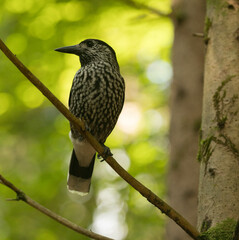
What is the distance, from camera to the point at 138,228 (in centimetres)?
859

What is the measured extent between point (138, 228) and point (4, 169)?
9.06 feet

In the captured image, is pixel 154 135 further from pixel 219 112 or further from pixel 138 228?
pixel 219 112

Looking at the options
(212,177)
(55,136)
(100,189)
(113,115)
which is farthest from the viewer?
(100,189)

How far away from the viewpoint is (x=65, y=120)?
23.1 feet

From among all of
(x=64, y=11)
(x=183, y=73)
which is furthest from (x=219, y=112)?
(x=64, y=11)

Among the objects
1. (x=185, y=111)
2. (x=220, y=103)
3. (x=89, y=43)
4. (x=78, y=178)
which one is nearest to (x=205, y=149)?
(x=220, y=103)

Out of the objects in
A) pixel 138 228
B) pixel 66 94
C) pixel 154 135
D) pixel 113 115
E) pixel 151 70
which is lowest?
pixel 113 115

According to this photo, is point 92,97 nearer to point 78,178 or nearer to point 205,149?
point 78,178

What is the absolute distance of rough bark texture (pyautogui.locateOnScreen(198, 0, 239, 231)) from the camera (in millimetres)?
2619

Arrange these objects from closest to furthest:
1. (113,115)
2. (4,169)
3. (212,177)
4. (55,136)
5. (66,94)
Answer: (212,177) → (113,115) → (66,94) → (55,136) → (4,169)

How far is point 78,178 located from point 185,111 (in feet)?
4.87

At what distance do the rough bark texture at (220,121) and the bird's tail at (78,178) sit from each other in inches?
65.9

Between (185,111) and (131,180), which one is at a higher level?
(185,111)

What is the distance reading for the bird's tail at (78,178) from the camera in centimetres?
428
